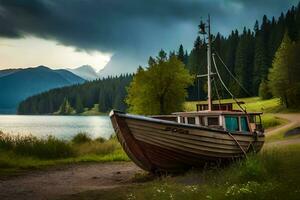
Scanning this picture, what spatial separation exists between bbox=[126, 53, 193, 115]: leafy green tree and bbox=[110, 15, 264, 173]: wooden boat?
3479 cm

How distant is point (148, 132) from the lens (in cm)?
1667

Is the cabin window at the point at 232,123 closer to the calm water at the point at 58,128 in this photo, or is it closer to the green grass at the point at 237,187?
the green grass at the point at 237,187

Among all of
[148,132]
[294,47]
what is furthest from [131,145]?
[294,47]

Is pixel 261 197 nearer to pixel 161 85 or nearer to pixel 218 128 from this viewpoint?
pixel 218 128

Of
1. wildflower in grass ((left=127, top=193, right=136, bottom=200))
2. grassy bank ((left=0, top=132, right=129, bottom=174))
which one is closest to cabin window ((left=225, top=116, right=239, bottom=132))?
wildflower in grass ((left=127, top=193, right=136, bottom=200))

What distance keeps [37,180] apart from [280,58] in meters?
62.6

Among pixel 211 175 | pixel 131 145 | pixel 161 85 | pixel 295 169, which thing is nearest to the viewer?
pixel 295 169

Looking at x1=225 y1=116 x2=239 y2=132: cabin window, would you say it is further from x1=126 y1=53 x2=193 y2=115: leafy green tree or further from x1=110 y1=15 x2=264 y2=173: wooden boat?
x1=126 y1=53 x2=193 y2=115: leafy green tree

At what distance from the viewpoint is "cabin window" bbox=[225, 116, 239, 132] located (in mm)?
18669

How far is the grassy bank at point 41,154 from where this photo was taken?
2185cm

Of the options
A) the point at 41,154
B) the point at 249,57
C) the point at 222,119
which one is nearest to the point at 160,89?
the point at 41,154

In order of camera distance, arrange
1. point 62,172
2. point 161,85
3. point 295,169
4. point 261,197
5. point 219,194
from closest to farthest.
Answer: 1. point 261,197
2. point 219,194
3. point 295,169
4. point 62,172
5. point 161,85

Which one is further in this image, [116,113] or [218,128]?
[218,128]

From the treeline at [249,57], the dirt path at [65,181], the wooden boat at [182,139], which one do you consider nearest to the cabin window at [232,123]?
the wooden boat at [182,139]
